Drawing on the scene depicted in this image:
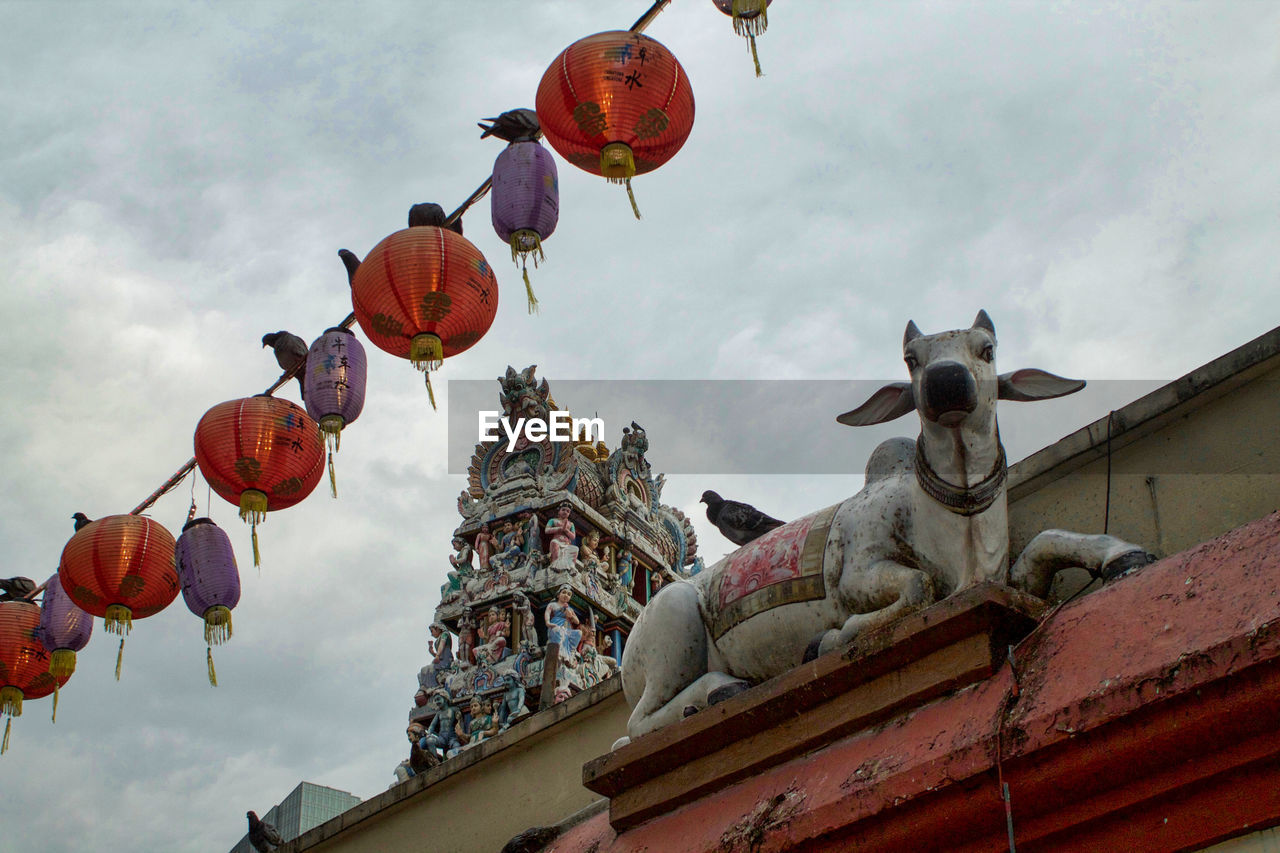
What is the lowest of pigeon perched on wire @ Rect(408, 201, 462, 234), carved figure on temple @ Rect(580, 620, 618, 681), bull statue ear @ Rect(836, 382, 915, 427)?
bull statue ear @ Rect(836, 382, 915, 427)

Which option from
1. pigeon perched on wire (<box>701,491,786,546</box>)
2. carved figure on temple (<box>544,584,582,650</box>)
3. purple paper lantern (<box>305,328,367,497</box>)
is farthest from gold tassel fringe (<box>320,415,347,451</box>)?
carved figure on temple (<box>544,584,582,650</box>)

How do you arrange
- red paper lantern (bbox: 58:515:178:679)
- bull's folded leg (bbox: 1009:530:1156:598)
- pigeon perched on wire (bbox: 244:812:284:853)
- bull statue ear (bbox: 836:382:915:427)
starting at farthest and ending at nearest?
red paper lantern (bbox: 58:515:178:679)
pigeon perched on wire (bbox: 244:812:284:853)
bull statue ear (bbox: 836:382:915:427)
bull's folded leg (bbox: 1009:530:1156:598)

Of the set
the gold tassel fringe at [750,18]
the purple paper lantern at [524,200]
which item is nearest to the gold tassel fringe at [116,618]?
the purple paper lantern at [524,200]

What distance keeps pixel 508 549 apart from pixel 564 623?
1.99 metres

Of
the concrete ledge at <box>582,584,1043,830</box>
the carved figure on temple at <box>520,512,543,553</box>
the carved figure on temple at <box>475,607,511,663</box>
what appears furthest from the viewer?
the carved figure on temple at <box>520,512,543,553</box>

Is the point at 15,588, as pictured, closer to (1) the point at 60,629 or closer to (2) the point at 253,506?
(1) the point at 60,629

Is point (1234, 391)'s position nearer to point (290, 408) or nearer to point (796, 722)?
point (796, 722)

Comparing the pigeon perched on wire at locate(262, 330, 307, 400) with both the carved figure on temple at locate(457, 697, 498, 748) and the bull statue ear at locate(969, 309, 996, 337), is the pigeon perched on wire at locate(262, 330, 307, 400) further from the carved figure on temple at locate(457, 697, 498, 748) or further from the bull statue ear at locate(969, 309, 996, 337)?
the carved figure on temple at locate(457, 697, 498, 748)

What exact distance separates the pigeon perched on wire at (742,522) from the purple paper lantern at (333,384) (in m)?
4.96

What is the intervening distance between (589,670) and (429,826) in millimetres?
13726

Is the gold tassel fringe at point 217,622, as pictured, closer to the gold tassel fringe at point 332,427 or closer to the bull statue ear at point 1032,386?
the gold tassel fringe at point 332,427

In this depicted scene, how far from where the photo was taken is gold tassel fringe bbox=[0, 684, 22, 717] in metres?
11.5

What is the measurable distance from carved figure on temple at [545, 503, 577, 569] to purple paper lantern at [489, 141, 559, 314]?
12.9 m

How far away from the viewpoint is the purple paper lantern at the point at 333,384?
9758 millimetres
